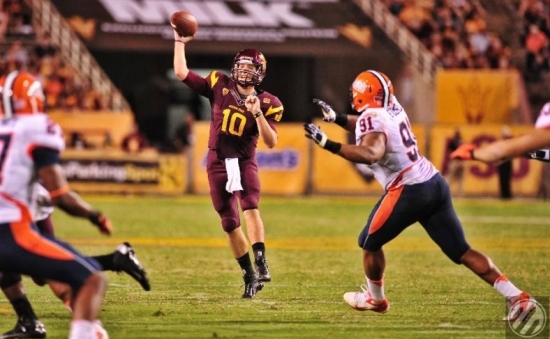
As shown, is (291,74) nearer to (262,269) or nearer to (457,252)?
(262,269)

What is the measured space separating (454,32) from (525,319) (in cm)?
1983

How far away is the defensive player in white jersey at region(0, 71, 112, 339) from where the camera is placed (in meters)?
5.81

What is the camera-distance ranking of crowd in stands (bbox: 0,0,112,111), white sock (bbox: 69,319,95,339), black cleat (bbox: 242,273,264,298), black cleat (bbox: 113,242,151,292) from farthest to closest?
crowd in stands (bbox: 0,0,112,111)
black cleat (bbox: 242,273,264,298)
black cleat (bbox: 113,242,151,292)
white sock (bbox: 69,319,95,339)

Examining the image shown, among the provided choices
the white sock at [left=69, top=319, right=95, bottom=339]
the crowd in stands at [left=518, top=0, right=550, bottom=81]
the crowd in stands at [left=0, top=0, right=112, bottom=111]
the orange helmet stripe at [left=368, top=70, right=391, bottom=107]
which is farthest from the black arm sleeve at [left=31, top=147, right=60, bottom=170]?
the crowd in stands at [left=518, top=0, right=550, bottom=81]

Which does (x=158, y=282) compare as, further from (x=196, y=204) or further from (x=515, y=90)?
(x=515, y=90)

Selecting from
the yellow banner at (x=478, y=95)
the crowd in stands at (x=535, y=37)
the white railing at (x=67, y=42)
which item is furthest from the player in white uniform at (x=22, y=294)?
the crowd in stands at (x=535, y=37)

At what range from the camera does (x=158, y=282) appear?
970 centimetres

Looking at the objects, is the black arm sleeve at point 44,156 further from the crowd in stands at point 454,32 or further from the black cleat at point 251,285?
the crowd in stands at point 454,32

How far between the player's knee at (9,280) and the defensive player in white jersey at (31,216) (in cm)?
99

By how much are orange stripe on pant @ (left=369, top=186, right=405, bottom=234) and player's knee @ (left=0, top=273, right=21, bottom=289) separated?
2.45 meters

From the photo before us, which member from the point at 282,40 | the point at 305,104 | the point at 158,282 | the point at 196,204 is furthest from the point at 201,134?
the point at 158,282

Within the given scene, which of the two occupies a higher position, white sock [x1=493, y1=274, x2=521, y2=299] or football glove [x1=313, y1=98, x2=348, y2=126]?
football glove [x1=313, y1=98, x2=348, y2=126]

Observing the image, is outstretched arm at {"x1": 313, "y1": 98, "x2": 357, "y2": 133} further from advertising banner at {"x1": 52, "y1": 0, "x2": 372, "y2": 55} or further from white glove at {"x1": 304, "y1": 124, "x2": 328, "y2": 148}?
advertising banner at {"x1": 52, "y1": 0, "x2": 372, "y2": 55}

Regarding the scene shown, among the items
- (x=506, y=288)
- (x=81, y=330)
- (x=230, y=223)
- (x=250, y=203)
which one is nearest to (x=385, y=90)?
(x=506, y=288)
